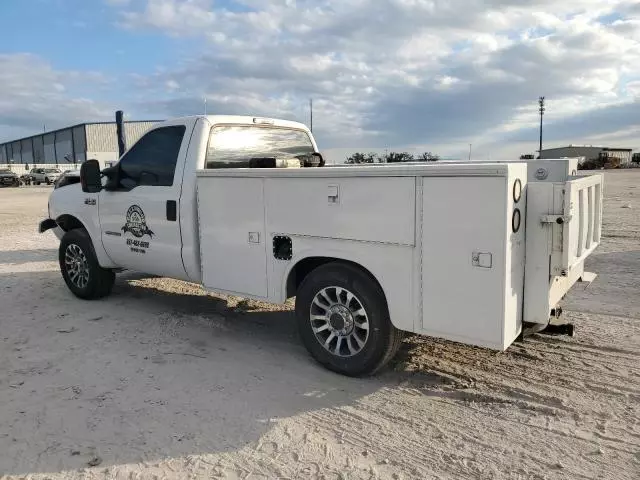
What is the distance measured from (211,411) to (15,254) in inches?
349

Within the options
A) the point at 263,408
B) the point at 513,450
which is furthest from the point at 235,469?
the point at 513,450

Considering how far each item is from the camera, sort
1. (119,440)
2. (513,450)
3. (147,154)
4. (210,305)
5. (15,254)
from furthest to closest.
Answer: (15,254) < (210,305) < (147,154) < (119,440) < (513,450)

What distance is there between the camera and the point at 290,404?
156 inches

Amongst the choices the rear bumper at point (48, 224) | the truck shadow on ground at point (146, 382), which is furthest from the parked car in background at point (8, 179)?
the truck shadow on ground at point (146, 382)

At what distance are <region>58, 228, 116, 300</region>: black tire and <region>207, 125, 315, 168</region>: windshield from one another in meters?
2.34

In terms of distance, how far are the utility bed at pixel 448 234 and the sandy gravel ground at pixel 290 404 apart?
0.62 m

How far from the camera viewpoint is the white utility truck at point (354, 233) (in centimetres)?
362

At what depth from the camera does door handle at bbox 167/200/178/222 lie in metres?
5.45

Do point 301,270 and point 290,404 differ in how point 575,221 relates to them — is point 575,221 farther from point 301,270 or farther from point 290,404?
point 290,404

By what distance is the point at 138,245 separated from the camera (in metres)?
6.00

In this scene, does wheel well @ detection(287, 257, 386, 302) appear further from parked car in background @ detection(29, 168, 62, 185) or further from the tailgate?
parked car in background @ detection(29, 168, 62, 185)

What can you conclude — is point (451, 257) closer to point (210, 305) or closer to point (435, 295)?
point (435, 295)

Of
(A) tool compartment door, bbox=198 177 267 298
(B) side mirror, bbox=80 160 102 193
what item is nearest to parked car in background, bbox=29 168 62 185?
(B) side mirror, bbox=80 160 102 193

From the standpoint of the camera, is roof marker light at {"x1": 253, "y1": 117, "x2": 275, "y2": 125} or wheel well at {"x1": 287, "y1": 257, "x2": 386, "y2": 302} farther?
roof marker light at {"x1": 253, "y1": 117, "x2": 275, "y2": 125}
